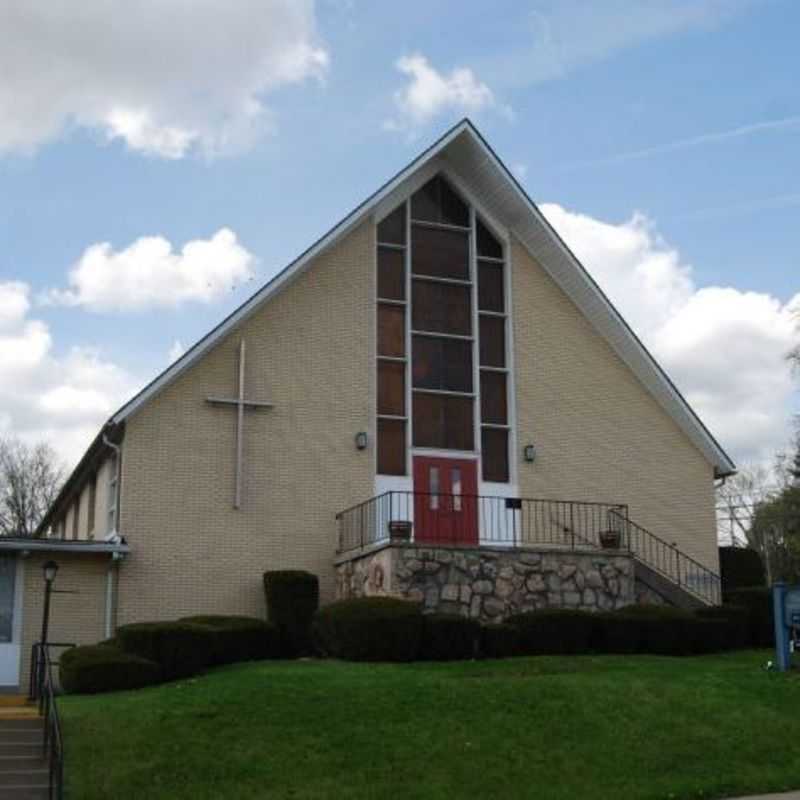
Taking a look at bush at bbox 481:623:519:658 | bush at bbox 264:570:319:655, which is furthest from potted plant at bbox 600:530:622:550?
bush at bbox 264:570:319:655

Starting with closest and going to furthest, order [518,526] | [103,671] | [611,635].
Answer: [103,671]
[611,635]
[518,526]

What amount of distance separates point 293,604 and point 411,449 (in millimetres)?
4313

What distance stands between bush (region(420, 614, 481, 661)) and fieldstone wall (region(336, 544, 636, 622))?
1.29m

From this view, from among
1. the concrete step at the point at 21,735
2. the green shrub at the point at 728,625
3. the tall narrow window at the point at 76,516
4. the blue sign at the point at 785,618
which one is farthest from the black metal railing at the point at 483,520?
the concrete step at the point at 21,735

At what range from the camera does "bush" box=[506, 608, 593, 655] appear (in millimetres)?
20359

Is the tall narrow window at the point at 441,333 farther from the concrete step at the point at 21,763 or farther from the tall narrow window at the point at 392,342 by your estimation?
the concrete step at the point at 21,763

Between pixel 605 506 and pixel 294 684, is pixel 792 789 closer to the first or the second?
pixel 294 684

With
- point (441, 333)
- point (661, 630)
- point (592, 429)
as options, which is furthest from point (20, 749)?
point (592, 429)

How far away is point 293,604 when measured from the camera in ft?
72.4

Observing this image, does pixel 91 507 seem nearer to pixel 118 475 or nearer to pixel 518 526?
pixel 118 475

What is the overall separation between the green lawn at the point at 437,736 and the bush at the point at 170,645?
56.1 inches

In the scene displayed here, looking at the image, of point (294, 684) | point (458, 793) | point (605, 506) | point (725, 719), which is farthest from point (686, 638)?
point (458, 793)

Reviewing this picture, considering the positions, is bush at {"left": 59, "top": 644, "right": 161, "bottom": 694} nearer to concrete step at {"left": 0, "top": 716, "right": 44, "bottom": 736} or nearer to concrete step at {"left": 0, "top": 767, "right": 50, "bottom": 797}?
concrete step at {"left": 0, "top": 716, "right": 44, "bottom": 736}

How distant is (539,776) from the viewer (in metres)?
13.1
